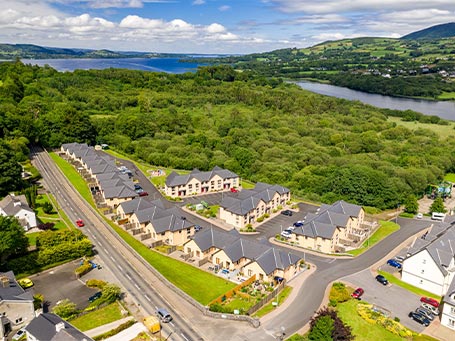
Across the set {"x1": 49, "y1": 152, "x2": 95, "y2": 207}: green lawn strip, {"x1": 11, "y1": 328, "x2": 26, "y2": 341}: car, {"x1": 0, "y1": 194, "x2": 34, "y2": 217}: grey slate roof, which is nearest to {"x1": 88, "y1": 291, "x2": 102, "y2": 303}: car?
{"x1": 11, "y1": 328, "x2": 26, "y2": 341}: car

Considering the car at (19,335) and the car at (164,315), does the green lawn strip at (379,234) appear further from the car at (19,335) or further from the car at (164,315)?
the car at (19,335)

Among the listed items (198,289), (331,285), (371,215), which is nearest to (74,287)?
(198,289)

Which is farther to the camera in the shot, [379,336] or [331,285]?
[331,285]

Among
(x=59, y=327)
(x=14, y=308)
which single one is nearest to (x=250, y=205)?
(x=14, y=308)

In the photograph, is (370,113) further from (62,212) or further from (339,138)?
(62,212)

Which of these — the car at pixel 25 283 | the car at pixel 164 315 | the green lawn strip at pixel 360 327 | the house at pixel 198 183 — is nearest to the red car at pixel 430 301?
the green lawn strip at pixel 360 327

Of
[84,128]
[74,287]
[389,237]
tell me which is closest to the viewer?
[74,287]

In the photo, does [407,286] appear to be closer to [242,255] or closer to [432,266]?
[432,266]
